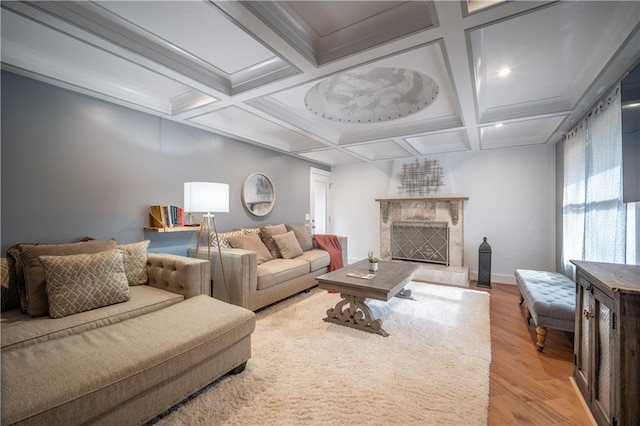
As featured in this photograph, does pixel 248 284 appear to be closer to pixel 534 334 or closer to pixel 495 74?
pixel 534 334

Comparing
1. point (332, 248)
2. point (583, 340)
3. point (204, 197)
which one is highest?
point (204, 197)

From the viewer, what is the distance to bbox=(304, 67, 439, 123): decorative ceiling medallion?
2441 mm

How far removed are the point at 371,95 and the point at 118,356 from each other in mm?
2992

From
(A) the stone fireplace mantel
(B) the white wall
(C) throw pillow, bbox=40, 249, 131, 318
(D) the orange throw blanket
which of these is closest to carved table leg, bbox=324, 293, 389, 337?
(D) the orange throw blanket

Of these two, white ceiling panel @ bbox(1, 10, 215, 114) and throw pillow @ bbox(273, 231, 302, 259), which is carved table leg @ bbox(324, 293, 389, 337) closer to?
throw pillow @ bbox(273, 231, 302, 259)

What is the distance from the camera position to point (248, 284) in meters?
2.81

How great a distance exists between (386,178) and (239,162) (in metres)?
3.18

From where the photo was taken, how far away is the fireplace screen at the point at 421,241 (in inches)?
194

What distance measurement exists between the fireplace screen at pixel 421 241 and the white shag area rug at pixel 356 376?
2.10 meters

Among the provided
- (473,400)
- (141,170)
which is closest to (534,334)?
(473,400)

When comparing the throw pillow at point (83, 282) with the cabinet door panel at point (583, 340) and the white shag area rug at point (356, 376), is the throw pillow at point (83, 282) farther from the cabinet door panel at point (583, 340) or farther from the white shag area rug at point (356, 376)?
the cabinet door panel at point (583, 340)

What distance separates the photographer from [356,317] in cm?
259

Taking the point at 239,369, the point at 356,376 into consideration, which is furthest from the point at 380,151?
the point at 239,369

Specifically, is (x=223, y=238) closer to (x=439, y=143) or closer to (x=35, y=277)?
(x=35, y=277)
